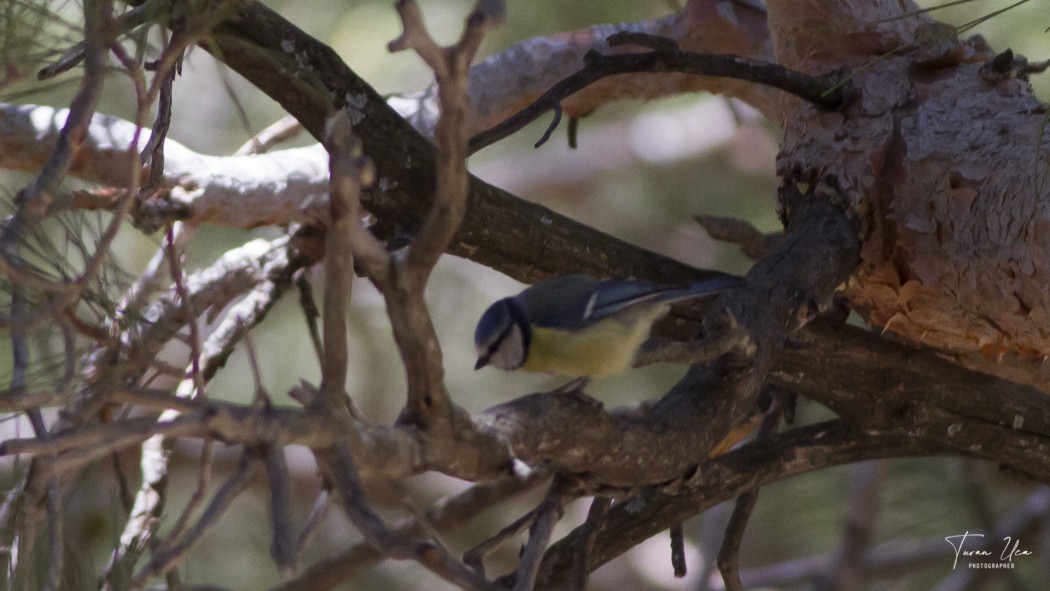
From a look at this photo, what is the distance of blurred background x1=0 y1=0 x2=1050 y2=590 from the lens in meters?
2.21

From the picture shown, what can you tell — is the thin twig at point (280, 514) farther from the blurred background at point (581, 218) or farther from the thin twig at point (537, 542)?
the blurred background at point (581, 218)

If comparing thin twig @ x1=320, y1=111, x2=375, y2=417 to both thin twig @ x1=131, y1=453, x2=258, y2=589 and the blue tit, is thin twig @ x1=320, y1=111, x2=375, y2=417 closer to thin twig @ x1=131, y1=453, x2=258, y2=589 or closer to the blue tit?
thin twig @ x1=131, y1=453, x2=258, y2=589

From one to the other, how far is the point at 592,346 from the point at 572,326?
3cm

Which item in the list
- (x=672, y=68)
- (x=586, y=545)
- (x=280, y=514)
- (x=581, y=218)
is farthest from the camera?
(x=581, y=218)

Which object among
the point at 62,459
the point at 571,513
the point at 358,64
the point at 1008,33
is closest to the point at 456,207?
the point at 62,459

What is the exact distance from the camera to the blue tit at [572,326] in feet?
3.10

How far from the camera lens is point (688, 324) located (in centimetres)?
116

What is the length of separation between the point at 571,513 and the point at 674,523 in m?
1.81

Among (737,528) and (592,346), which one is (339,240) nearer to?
(592,346)

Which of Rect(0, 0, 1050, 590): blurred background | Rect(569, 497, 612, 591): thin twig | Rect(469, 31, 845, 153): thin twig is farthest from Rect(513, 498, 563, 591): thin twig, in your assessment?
Rect(0, 0, 1050, 590): blurred background

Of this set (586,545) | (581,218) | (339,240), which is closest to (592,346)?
(586,545)

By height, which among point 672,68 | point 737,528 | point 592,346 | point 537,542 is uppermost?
point 672,68

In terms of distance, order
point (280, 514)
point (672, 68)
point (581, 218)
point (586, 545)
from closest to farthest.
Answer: point (280, 514) < point (586, 545) < point (672, 68) < point (581, 218)

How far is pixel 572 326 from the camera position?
0.94 meters
